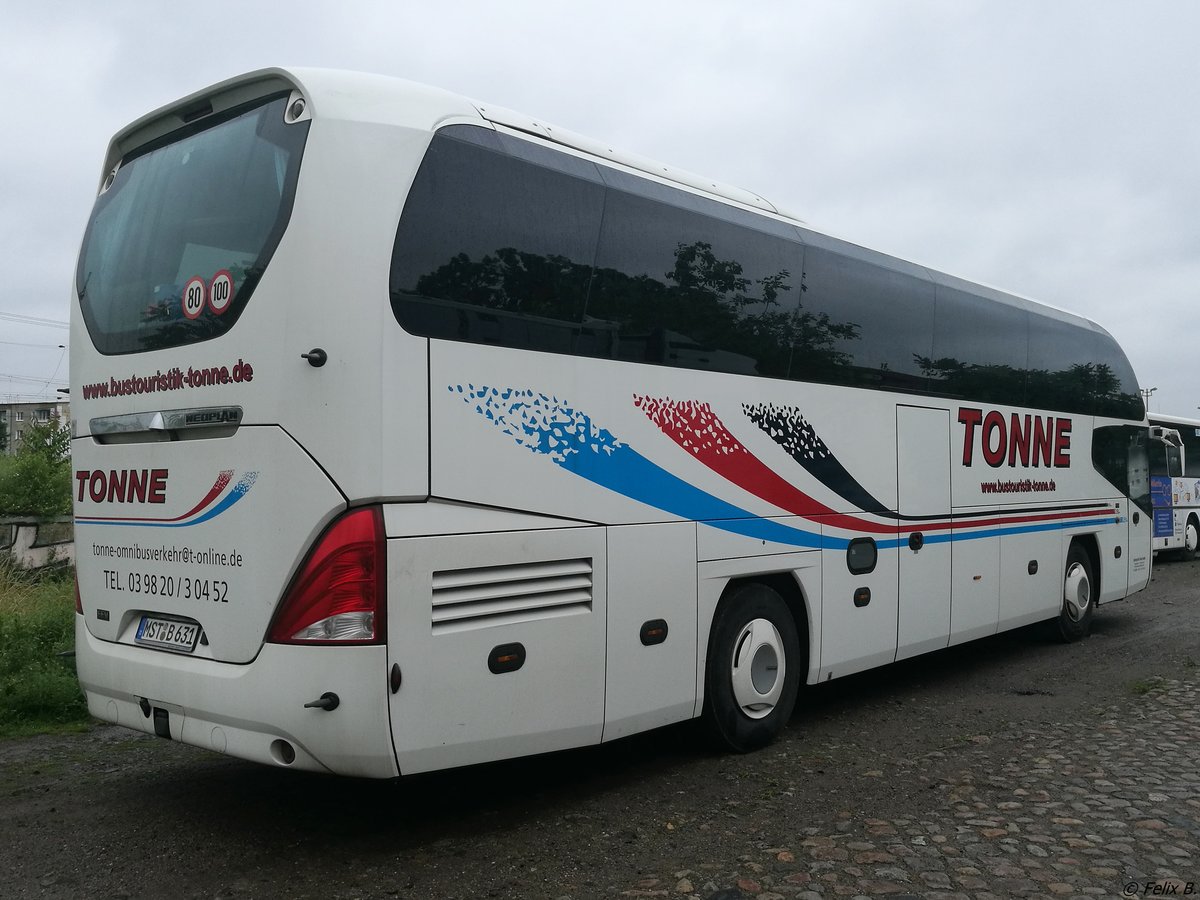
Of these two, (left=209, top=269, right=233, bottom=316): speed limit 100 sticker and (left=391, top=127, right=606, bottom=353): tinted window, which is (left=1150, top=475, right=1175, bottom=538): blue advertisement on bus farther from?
(left=209, top=269, right=233, bottom=316): speed limit 100 sticker

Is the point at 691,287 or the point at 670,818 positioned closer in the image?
the point at 670,818

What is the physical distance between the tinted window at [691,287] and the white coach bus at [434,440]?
0.9 inches

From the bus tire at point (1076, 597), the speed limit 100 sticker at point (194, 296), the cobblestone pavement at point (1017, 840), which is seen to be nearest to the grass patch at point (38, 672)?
the speed limit 100 sticker at point (194, 296)

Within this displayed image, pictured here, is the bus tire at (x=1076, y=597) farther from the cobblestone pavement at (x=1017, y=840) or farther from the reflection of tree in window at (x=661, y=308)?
the reflection of tree in window at (x=661, y=308)

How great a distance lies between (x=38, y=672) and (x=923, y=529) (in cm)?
689

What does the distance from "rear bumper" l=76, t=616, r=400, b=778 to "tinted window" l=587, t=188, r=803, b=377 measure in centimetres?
227

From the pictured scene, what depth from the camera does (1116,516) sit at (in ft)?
39.3

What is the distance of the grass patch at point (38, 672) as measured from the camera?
7566 mm

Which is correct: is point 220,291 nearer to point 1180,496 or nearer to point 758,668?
point 758,668

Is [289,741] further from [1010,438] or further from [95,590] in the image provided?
[1010,438]

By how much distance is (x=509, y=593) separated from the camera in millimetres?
5020

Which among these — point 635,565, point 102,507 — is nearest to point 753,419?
point 635,565

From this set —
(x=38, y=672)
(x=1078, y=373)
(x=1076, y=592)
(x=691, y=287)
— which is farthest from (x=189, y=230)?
(x=1076, y=592)

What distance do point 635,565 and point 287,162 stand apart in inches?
106
